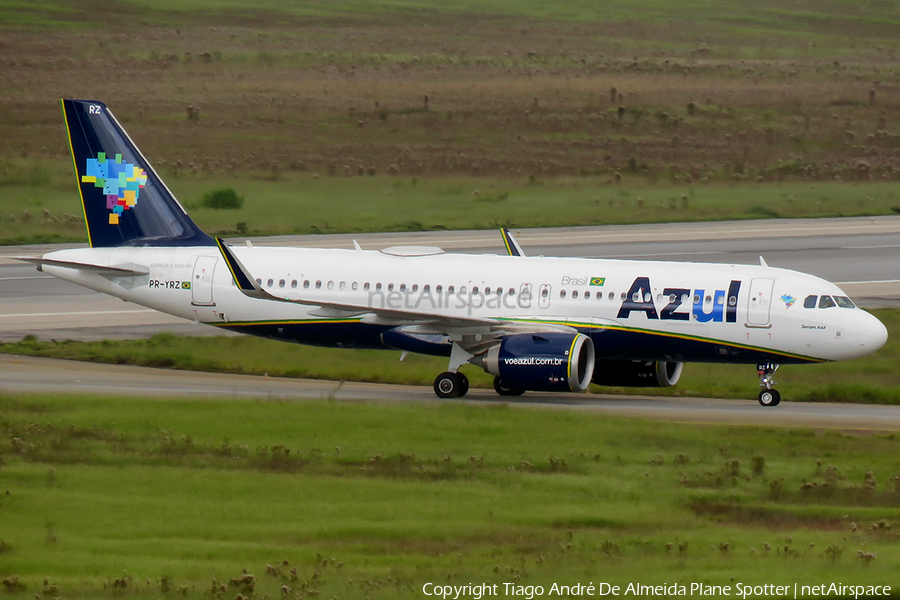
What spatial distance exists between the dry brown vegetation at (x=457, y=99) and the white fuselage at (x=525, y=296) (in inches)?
1908

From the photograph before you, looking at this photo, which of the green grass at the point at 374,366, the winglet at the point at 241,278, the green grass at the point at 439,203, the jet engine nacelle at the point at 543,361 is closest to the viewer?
the jet engine nacelle at the point at 543,361

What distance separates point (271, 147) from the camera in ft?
316

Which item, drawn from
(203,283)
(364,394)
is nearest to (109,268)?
(203,283)

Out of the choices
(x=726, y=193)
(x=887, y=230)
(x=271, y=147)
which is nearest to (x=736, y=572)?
(x=887, y=230)

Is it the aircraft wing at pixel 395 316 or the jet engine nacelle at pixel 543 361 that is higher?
the aircraft wing at pixel 395 316

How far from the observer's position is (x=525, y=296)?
38531 millimetres

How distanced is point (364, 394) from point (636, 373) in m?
7.23

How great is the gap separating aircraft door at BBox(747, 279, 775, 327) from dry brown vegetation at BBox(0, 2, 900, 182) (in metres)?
53.2

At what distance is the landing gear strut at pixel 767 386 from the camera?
37406 millimetres

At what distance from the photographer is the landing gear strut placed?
37406 mm

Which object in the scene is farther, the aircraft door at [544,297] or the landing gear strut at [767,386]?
the aircraft door at [544,297]

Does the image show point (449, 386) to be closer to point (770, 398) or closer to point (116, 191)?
point (770, 398)

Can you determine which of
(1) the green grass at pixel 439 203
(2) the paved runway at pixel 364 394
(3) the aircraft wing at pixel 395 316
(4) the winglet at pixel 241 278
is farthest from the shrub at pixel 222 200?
(4) the winglet at pixel 241 278

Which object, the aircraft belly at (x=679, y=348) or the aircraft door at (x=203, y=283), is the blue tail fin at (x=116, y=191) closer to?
the aircraft door at (x=203, y=283)
